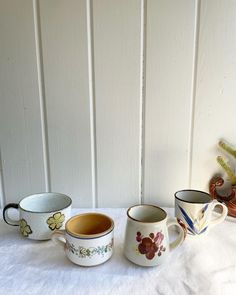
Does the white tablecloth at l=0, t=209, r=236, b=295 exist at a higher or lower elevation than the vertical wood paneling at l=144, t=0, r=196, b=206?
lower

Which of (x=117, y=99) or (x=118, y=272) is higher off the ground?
(x=117, y=99)

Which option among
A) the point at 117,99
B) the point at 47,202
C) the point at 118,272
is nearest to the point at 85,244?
the point at 118,272

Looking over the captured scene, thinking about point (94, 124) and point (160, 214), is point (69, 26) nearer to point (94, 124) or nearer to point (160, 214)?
point (94, 124)

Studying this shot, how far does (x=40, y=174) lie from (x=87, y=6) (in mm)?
382

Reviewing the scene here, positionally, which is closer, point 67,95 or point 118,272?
point 118,272

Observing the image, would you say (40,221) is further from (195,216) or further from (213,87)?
(213,87)

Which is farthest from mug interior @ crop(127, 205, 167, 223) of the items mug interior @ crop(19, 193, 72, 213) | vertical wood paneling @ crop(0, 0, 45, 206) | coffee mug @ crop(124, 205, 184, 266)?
vertical wood paneling @ crop(0, 0, 45, 206)

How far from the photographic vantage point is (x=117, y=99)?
0.65m

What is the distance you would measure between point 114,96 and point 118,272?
360mm

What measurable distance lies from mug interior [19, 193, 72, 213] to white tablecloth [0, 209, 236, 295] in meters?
0.07

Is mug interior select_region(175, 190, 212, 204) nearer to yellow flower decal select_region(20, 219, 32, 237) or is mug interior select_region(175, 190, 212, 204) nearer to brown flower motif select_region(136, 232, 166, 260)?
brown flower motif select_region(136, 232, 166, 260)

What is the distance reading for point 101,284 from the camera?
435 millimetres

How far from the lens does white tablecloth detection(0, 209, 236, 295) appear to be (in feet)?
1.40

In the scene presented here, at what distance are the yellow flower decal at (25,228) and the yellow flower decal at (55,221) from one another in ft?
0.13
